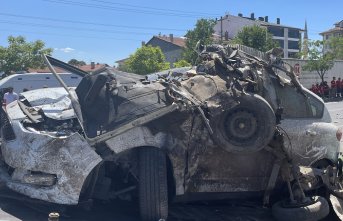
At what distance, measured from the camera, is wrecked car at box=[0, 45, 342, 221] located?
4.63 meters

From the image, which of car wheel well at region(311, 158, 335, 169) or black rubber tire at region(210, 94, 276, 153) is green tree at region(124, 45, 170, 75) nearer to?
car wheel well at region(311, 158, 335, 169)

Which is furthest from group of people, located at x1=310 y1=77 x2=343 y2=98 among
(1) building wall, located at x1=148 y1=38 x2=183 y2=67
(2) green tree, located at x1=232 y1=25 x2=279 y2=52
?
(1) building wall, located at x1=148 y1=38 x2=183 y2=67

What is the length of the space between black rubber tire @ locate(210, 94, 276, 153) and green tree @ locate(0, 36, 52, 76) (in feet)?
103

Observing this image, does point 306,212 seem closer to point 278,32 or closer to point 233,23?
point 233,23

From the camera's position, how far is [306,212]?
4.82 metres

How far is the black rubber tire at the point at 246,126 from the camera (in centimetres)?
483

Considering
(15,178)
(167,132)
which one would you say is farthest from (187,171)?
(15,178)

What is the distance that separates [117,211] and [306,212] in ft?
6.94

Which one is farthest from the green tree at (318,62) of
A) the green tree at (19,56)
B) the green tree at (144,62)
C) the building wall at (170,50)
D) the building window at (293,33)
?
the building window at (293,33)

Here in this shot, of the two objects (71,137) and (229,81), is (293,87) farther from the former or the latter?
(71,137)

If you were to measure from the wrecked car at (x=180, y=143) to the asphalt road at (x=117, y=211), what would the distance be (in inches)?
8.1

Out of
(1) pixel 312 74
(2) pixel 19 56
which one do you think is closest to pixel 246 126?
(1) pixel 312 74

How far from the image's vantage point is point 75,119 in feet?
17.8

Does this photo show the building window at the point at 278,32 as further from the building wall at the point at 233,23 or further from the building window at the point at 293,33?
the building wall at the point at 233,23
